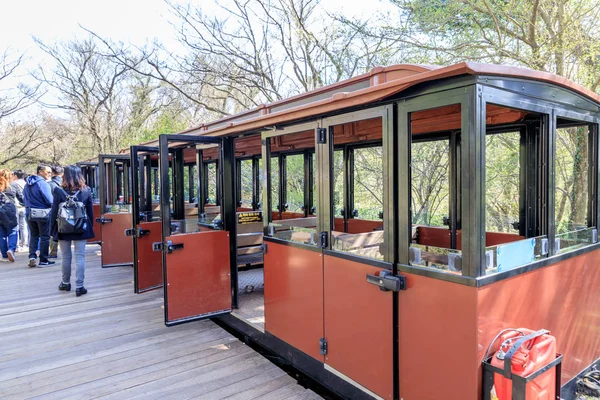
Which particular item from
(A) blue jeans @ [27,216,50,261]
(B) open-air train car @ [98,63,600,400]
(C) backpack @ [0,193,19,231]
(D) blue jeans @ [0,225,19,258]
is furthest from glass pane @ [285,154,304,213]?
(D) blue jeans @ [0,225,19,258]

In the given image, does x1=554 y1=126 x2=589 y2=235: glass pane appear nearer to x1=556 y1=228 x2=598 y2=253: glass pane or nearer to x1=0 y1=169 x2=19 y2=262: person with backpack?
x1=556 y1=228 x2=598 y2=253: glass pane

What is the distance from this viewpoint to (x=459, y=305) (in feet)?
6.02

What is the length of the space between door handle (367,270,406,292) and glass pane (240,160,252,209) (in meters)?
5.47

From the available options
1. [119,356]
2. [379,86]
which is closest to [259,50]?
[119,356]

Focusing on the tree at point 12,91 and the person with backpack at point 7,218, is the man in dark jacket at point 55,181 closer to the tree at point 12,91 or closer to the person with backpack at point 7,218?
the person with backpack at point 7,218

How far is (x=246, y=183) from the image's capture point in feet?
27.4

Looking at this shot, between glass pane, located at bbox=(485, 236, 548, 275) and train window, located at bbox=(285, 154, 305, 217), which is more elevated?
train window, located at bbox=(285, 154, 305, 217)

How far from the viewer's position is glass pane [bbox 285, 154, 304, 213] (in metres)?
6.35

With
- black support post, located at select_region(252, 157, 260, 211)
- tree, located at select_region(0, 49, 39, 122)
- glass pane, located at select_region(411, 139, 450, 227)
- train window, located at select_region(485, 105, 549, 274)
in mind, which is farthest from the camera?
tree, located at select_region(0, 49, 39, 122)

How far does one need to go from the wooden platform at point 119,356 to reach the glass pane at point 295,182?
2518 millimetres

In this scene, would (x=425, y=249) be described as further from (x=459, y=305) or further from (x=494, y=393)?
(x=494, y=393)

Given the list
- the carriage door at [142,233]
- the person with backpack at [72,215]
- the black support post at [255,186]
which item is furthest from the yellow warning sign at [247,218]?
the black support post at [255,186]

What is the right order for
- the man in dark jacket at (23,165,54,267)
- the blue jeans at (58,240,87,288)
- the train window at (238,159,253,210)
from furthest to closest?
the train window at (238,159,253,210) < the man in dark jacket at (23,165,54,267) < the blue jeans at (58,240,87,288)

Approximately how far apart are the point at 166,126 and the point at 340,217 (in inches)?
387
